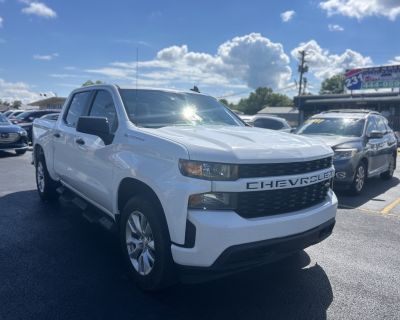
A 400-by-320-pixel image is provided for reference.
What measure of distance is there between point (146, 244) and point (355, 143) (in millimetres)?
5669

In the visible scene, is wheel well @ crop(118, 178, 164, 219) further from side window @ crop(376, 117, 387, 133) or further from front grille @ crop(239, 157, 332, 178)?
side window @ crop(376, 117, 387, 133)

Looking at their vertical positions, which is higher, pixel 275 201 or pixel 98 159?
pixel 98 159

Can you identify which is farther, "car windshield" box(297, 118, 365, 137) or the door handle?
"car windshield" box(297, 118, 365, 137)

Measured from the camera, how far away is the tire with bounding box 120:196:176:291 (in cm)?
316

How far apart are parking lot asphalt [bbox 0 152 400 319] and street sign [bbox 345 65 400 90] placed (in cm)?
3452

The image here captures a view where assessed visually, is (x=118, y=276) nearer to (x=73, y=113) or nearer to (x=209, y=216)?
(x=209, y=216)

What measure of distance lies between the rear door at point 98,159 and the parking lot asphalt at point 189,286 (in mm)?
676

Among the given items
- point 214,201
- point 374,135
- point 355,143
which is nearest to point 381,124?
point 374,135

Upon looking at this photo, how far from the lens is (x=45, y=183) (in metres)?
6.48

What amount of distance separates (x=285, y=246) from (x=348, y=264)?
57.5 inches

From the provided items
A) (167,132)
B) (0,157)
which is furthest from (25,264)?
(0,157)

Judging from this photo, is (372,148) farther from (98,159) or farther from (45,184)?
(45,184)

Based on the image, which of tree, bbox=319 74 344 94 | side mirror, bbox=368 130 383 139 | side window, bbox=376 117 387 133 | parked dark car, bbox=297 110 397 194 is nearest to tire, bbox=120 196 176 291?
parked dark car, bbox=297 110 397 194

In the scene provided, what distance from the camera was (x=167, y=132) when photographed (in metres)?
3.54
